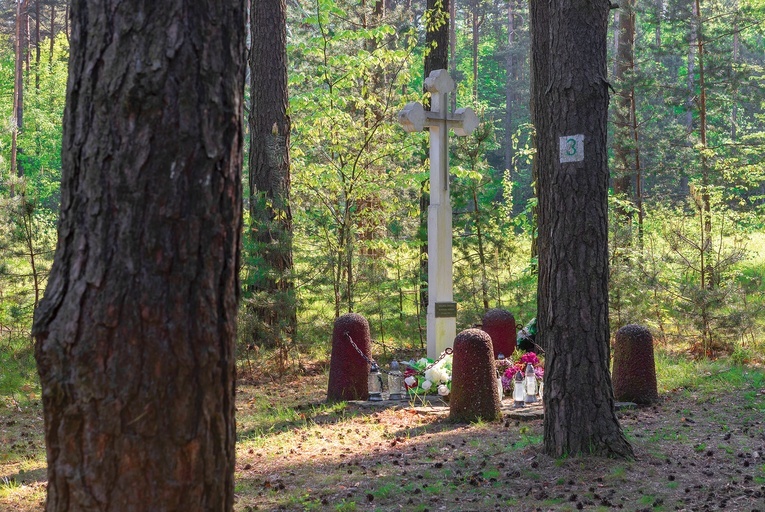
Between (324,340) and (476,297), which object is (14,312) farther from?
(476,297)

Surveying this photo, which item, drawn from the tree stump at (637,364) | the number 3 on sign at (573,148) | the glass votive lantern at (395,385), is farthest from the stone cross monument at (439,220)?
the number 3 on sign at (573,148)

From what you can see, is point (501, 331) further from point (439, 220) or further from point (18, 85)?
point (18, 85)

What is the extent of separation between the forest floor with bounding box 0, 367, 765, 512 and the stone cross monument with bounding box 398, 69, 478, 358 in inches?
73.6

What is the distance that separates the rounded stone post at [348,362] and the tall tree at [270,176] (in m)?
1.67

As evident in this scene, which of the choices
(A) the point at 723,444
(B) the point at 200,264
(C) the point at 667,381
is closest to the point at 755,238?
(C) the point at 667,381

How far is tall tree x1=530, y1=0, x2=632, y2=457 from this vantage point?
5.68 m

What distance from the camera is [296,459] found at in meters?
6.51

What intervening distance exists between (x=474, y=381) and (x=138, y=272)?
18.0ft

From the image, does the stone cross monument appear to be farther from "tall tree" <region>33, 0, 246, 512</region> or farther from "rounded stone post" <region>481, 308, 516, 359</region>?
"tall tree" <region>33, 0, 246, 512</region>

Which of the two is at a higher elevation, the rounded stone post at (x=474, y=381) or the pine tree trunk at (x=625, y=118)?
the pine tree trunk at (x=625, y=118)

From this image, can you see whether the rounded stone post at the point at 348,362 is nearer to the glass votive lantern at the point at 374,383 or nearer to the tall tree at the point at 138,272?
the glass votive lantern at the point at 374,383

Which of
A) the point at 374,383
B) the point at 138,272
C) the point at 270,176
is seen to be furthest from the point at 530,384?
the point at 138,272

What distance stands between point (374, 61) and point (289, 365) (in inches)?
176

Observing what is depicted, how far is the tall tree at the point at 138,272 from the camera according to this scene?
2.54 meters
